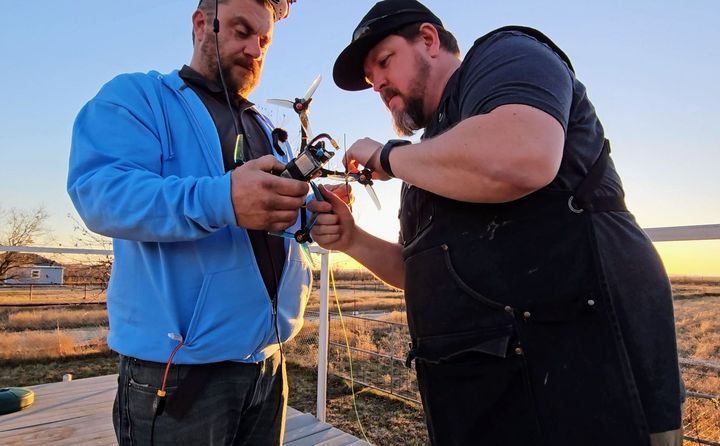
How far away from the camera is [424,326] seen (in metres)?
1.38

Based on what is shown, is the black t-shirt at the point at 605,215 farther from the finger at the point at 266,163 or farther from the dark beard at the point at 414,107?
the finger at the point at 266,163

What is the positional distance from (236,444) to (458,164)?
47.4 inches

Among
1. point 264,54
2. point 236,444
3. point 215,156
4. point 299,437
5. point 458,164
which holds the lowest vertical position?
point 299,437

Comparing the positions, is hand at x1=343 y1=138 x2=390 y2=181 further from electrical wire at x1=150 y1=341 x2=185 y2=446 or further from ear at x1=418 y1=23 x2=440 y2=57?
electrical wire at x1=150 y1=341 x2=185 y2=446

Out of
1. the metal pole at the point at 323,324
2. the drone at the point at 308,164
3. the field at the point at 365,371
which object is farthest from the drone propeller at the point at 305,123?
the metal pole at the point at 323,324

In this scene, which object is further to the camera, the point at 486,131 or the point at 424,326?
the point at 424,326

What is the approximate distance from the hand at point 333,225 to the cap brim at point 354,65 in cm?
44

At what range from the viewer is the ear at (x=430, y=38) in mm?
1588

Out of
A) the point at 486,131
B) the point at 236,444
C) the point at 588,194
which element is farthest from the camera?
the point at 236,444

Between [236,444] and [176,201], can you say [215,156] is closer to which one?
[176,201]

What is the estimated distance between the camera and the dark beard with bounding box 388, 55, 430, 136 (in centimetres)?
160

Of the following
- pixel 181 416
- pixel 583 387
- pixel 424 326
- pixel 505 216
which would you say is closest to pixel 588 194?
pixel 505 216

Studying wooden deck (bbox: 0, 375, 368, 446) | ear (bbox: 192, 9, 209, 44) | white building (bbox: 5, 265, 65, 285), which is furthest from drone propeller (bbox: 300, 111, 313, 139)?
white building (bbox: 5, 265, 65, 285)

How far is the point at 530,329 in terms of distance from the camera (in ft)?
3.79
